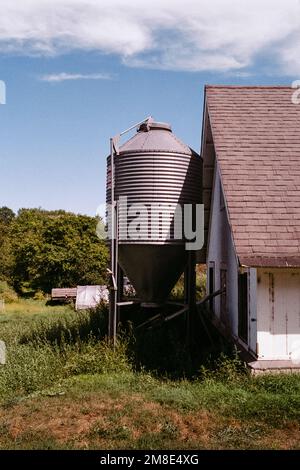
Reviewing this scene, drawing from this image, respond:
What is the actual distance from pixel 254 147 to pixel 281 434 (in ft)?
21.4

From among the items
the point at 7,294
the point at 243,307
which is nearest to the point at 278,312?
the point at 243,307

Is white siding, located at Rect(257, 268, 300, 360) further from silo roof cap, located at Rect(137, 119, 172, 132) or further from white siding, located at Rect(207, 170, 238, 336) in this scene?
silo roof cap, located at Rect(137, 119, 172, 132)

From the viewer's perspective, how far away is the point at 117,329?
11562 mm

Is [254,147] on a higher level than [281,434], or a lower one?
higher

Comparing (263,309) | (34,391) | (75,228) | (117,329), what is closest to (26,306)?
(75,228)

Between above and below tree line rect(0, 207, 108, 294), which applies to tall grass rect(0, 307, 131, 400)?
below

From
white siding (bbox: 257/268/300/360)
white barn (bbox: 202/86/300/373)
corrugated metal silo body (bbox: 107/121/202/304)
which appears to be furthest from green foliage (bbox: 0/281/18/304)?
white siding (bbox: 257/268/300/360)

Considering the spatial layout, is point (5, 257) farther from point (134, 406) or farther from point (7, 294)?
point (134, 406)

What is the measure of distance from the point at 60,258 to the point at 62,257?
0.50 feet

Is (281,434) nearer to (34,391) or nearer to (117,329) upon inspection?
(34,391)

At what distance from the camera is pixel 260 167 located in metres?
10.4

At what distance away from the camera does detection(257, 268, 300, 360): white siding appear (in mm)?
8625

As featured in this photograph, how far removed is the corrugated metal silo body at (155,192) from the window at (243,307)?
1744 mm

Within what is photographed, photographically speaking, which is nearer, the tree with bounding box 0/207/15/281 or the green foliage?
the green foliage
